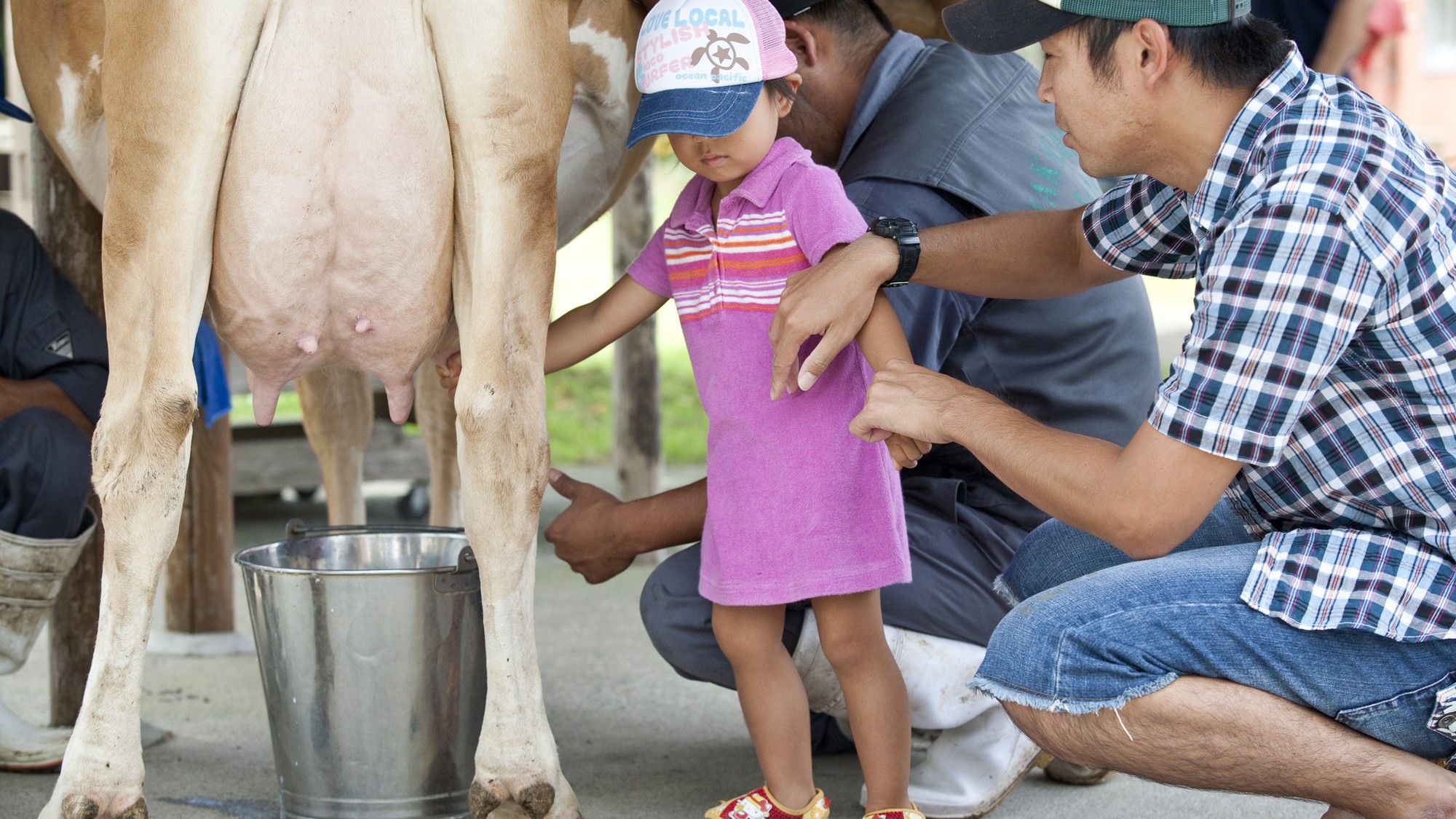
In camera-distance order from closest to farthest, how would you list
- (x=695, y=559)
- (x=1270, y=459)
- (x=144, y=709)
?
1. (x=1270, y=459)
2. (x=695, y=559)
3. (x=144, y=709)

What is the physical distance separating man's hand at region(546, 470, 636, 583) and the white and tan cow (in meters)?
0.38

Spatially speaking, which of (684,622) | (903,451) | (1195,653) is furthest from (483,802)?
(1195,653)

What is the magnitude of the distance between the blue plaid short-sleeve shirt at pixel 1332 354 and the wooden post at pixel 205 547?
2.49m

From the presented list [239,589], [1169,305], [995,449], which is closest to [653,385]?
[239,589]

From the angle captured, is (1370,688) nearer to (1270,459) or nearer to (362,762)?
(1270,459)

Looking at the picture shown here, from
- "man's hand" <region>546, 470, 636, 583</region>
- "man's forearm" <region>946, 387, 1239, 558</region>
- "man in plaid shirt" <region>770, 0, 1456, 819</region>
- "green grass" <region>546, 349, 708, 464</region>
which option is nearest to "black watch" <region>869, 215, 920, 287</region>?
"man in plaid shirt" <region>770, 0, 1456, 819</region>

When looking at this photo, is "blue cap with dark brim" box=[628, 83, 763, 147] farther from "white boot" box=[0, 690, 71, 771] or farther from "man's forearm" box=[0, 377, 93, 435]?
"white boot" box=[0, 690, 71, 771]

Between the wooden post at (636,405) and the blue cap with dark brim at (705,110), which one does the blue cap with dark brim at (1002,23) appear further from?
the wooden post at (636,405)

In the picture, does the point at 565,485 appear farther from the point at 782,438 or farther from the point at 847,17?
the point at 847,17

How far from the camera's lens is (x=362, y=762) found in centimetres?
214

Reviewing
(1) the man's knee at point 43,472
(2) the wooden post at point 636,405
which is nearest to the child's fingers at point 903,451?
(1) the man's knee at point 43,472

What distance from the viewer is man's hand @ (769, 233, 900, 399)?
6.41 feet

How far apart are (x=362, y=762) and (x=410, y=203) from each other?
2.77 ft

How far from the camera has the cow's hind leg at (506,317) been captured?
77.5 inches
